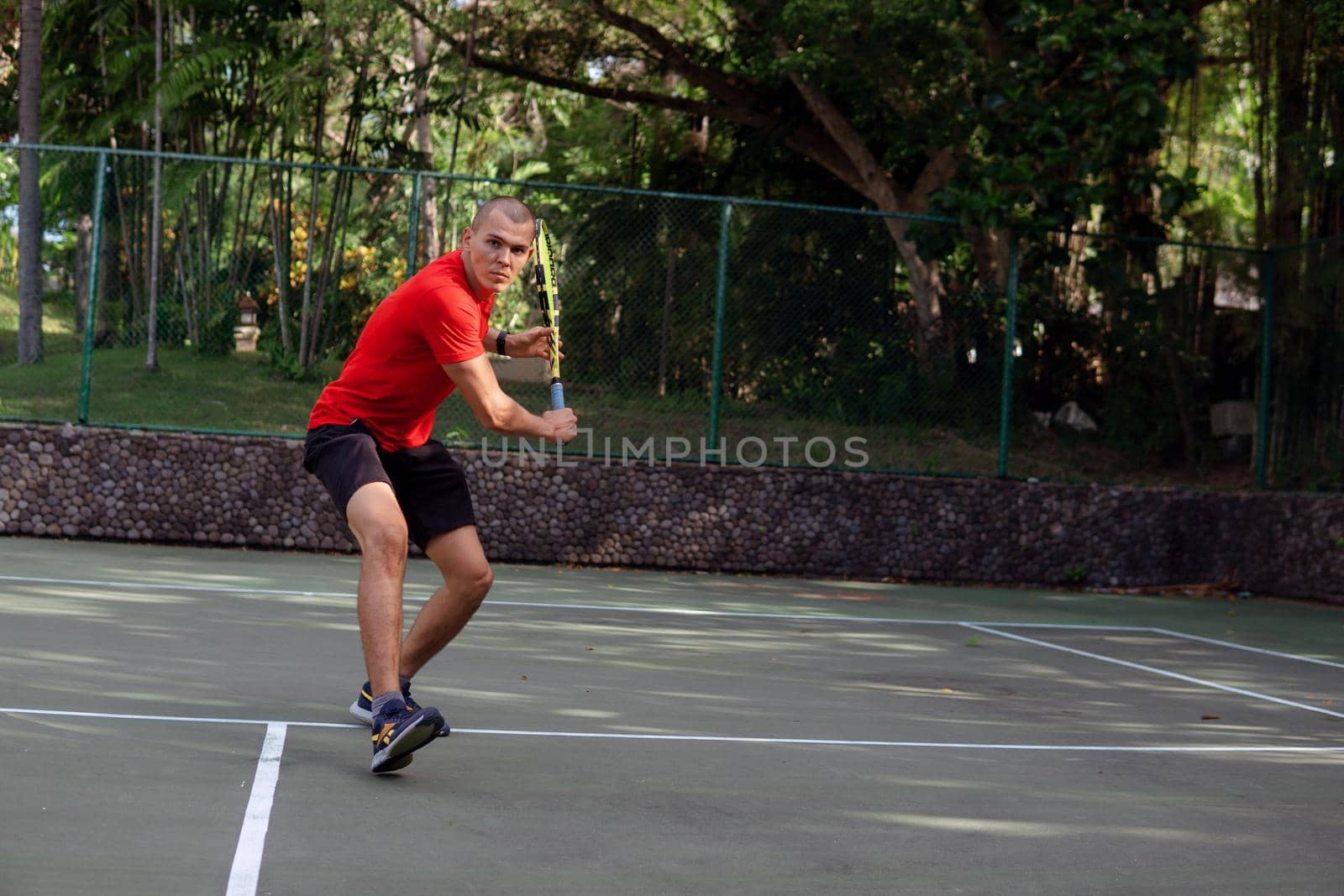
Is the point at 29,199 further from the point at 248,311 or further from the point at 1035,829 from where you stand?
the point at 1035,829

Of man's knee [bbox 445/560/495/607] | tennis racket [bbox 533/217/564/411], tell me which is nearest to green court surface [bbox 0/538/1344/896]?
man's knee [bbox 445/560/495/607]

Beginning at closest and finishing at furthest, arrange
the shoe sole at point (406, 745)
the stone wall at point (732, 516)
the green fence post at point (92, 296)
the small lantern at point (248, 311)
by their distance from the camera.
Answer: the shoe sole at point (406, 745), the stone wall at point (732, 516), the green fence post at point (92, 296), the small lantern at point (248, 311)

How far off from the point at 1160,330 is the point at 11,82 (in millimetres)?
14662

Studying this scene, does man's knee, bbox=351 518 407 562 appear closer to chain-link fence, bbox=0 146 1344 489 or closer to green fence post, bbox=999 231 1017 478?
chain-link fence, bbox=0 146 1344 489

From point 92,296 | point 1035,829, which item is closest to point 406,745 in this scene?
point 1035,829

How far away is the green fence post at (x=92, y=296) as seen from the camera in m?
10.9

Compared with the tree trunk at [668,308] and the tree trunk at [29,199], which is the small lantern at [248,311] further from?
the tree trunk at [668,308]

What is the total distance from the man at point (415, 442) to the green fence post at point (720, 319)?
6.61m

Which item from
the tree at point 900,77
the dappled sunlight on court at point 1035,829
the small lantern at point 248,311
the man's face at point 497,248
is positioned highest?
the tree at point 900,77

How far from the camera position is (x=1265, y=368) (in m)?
12.7

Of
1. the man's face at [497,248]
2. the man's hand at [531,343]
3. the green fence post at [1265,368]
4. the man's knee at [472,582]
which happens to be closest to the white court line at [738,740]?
the man's knee at [472,582]

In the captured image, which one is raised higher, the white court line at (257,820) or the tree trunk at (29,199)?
the tree trunk at (29,199)

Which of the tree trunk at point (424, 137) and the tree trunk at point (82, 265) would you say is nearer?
the tree trunk at point (82, 265)

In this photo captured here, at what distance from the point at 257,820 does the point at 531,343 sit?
1963 mm
